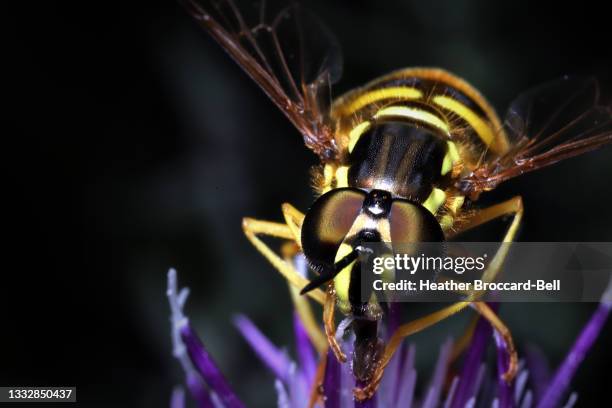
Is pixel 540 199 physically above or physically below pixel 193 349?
above

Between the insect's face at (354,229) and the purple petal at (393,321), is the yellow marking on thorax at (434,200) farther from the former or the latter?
the purple petal at (393,321)

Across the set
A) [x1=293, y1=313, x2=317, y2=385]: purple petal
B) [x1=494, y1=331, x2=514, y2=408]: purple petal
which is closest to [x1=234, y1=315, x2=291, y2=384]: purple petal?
[x1=293, y1=313, x2=317, y2=385]: purple petal

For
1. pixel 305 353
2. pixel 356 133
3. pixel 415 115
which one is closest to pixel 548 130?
pixel 415 115

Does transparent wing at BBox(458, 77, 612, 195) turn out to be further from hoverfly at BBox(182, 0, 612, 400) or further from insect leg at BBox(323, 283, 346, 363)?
insect leg at BBox(323, 283, 346, 363)

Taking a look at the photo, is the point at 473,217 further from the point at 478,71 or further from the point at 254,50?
the point at 478,71

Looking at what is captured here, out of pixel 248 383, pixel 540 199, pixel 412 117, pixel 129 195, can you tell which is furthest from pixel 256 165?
pixel 412 117

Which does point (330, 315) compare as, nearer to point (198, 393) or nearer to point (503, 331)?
point (503, 331)

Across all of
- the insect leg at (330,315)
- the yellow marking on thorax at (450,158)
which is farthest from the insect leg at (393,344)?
the yellow marking on thorax at (450,158)
